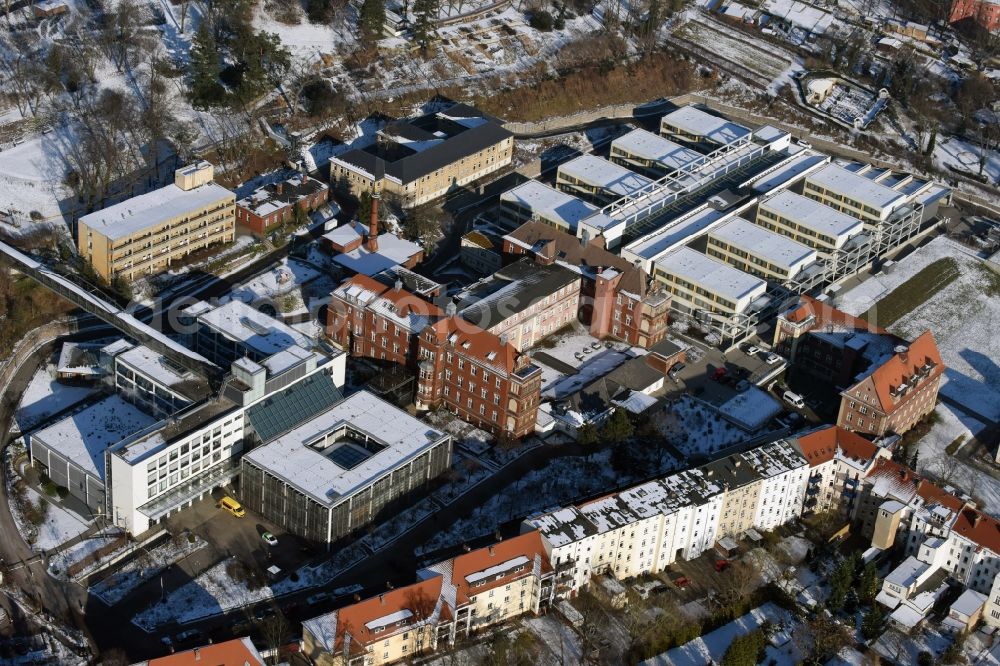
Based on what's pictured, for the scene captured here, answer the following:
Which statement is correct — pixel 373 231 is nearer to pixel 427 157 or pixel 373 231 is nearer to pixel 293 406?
pixel 427 157

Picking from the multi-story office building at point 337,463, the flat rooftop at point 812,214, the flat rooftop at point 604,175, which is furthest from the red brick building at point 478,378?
the flat rooftop at point 812,214

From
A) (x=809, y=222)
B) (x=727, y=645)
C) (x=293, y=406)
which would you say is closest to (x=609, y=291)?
(x=809, y=222)

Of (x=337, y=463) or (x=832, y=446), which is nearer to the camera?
(x=337, y=463)

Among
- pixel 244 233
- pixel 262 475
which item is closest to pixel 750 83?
pixel 244 233

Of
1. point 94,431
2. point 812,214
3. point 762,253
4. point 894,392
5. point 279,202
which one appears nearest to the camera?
point 94,431

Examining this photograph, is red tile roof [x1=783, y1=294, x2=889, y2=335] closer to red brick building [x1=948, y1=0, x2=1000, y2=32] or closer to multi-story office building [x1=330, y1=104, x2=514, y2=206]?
multi-story office building [x1=330, y1=104, x2=514, y2=206]

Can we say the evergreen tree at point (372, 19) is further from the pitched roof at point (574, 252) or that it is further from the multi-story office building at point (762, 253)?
the multi-story office building at point (762, 253)

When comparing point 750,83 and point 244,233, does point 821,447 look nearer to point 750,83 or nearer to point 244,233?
point 244,233
